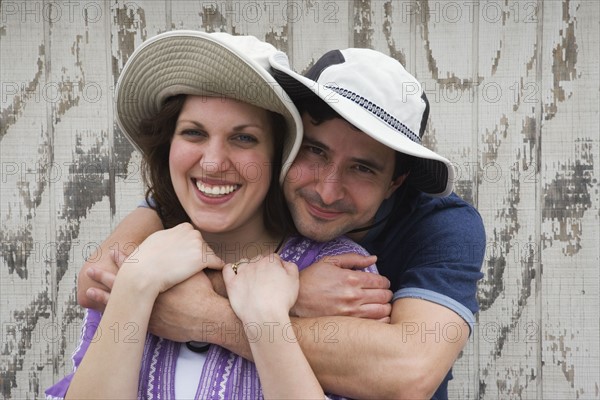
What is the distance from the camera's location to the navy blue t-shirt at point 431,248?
1322 mm

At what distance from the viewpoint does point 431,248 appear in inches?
55.2

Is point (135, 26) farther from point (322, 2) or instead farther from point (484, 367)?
point (484, 367)

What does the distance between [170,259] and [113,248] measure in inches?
8.2

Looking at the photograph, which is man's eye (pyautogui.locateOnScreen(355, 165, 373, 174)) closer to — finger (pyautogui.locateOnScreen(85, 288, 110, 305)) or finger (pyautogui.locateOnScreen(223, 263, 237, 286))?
finger (pyautogui.locateOnScreen(223, 263, 237, 286))

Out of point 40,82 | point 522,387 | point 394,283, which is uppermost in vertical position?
point 40,82

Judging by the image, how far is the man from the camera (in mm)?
1199

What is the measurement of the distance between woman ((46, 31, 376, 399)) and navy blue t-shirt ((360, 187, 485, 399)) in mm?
156

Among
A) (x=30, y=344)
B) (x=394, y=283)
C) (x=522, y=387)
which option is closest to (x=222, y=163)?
(x=394, y=283)

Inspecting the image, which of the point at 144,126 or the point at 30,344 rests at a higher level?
the point at 144,126

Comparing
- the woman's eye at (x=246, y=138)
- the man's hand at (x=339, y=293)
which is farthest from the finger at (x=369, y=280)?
the woman's eye at (x=246, y=138)

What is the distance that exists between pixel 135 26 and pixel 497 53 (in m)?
1.01

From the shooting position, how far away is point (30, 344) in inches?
73.9

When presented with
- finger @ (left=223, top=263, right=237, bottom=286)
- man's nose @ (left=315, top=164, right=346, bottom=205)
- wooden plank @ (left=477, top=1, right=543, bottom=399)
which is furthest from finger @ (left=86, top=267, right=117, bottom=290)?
wooden plank @ (left=477, top=1, right=543, bottom=399)

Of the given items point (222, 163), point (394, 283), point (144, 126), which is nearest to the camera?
point (222, 163)
